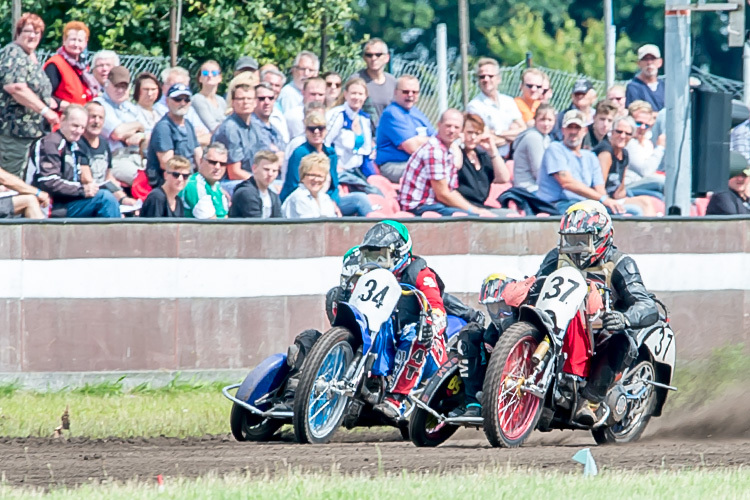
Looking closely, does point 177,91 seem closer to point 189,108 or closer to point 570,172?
point 189,108

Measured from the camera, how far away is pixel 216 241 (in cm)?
1217

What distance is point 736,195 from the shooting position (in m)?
15.0

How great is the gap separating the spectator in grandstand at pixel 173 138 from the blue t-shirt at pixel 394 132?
1.99 m

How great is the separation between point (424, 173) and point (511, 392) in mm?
Answer: 5235

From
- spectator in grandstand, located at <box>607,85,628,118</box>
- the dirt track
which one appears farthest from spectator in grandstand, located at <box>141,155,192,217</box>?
spectator in grandstand, located at <box>607,85,628,118</box>

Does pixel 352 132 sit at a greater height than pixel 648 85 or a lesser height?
lesser

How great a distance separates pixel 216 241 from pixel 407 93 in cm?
349

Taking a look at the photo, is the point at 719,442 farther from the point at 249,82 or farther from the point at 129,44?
the point at 129,44

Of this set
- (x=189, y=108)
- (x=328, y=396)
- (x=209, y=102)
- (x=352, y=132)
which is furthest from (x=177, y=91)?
(x=328, y=396)

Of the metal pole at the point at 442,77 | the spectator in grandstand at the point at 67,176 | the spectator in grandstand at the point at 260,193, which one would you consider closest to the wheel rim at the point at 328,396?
the spectator in grandstand at the point at 260,193

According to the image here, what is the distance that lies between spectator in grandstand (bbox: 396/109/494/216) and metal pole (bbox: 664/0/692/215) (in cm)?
189

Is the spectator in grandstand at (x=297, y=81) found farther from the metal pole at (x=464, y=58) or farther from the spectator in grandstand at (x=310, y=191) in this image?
the metal pole at (x=464, y=58)

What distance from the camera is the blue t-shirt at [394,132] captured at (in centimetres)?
1462

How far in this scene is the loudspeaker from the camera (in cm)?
1299
